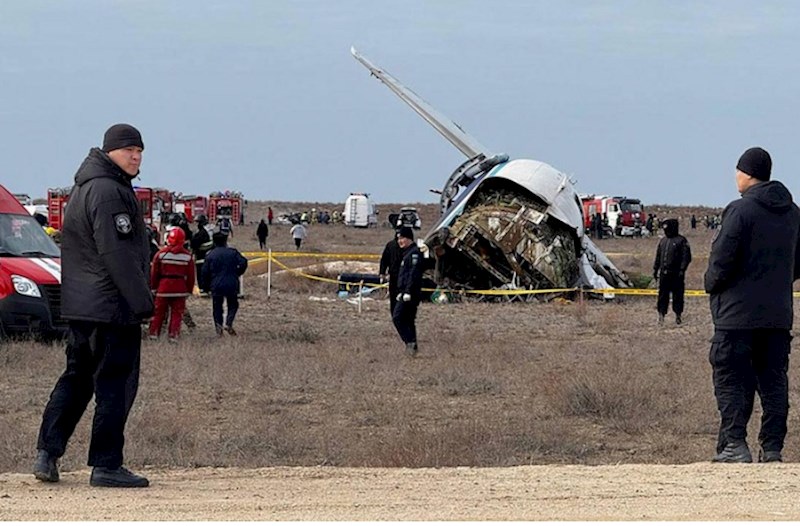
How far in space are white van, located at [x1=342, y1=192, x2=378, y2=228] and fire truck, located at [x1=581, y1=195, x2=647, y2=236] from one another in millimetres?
14129

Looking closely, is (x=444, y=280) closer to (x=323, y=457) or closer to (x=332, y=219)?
(x=323, y=457)

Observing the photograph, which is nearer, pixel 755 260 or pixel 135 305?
pixel 135 305

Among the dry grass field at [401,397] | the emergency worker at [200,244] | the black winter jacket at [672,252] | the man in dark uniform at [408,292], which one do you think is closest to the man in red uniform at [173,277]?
the dry grass field at [401,397]

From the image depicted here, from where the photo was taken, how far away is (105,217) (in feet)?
25.7

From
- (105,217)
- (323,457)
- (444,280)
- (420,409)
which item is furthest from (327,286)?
(105,217)

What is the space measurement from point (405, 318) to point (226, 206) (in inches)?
2529

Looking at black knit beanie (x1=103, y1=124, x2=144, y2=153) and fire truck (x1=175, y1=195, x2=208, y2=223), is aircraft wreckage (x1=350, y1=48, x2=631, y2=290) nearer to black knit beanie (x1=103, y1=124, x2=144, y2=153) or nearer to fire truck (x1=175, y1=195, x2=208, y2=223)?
black knit beanie (x1=103, y1=124, x2=144, y2=153)

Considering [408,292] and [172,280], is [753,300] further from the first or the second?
[172,280]

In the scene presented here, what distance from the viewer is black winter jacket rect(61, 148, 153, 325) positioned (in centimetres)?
784

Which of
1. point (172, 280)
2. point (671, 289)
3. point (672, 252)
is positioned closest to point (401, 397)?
point (172, 280)

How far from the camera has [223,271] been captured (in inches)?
802

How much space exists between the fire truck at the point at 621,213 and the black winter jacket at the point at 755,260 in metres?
67.9

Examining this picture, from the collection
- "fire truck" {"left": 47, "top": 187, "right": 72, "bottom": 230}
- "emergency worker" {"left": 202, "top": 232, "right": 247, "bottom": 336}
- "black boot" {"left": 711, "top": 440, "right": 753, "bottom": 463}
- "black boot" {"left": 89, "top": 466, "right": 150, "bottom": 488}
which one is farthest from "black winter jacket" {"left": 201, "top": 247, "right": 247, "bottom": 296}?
"fire truck" {"left": 47, "top": 187, "right": 72, "bottom": 230}

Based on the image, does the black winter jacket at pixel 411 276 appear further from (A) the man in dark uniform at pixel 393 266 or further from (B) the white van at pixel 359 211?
(B) the white van at pixel 359 211
